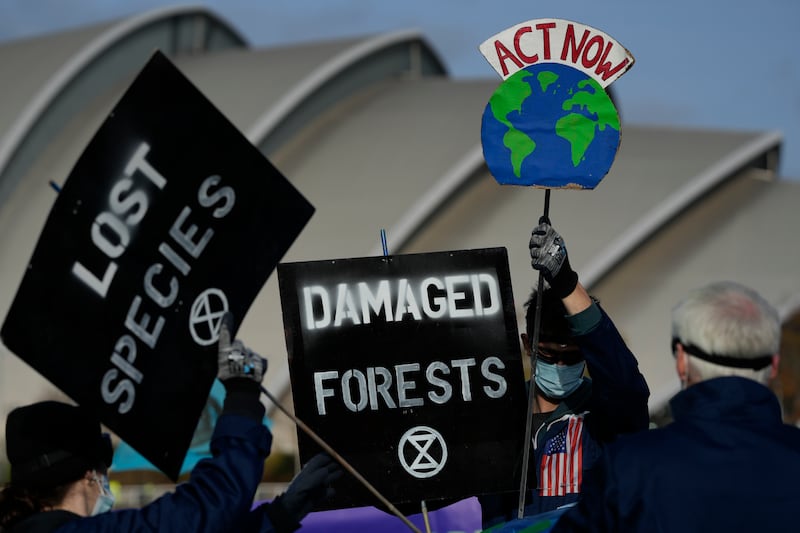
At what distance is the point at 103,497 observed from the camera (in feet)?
11.1

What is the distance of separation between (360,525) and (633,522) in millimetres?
2436

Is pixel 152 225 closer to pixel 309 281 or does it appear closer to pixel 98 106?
pixel 309 281

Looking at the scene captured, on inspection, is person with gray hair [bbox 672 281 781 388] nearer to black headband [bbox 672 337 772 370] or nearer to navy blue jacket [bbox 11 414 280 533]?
black headband [bbox 672 337 772 370]

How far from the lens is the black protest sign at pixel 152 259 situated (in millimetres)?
3594

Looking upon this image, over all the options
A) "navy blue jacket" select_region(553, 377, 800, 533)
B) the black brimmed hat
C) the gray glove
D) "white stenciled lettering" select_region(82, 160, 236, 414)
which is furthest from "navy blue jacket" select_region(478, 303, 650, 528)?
the black brimmed hat

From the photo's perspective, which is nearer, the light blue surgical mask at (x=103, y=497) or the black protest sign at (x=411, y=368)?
the light blue surgical mask at (x=103, y=497)

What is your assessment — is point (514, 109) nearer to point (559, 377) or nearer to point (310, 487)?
point (559, 377)

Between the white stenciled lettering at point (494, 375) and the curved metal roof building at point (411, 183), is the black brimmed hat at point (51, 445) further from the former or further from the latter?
the curved metal roof building at point (411, 183)

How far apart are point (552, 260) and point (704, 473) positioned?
0.81 m

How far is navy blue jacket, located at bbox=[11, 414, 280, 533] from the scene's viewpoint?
2.95m

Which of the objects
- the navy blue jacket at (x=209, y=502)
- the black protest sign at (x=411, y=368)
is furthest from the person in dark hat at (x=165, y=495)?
the black protest sign at (x=411, y=368)

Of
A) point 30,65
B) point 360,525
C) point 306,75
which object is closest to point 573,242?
point 306,75

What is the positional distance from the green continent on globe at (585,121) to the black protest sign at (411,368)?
1.24 ft

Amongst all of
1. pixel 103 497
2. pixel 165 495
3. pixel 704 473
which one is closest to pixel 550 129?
pixel 704 473
